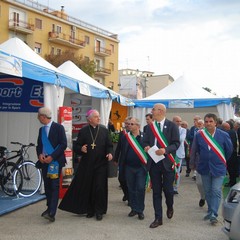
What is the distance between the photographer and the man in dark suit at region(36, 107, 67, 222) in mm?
5539

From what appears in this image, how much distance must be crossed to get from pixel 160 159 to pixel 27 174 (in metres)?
3.49

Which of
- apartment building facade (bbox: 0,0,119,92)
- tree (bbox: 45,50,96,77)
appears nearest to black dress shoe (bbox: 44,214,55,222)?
tree (bbox: 45,50,96,77)

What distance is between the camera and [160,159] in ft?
17.3

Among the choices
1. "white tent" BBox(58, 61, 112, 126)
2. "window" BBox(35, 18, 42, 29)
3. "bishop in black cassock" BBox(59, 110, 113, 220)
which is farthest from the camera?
"window" BBox(35, 18, 42, 29)

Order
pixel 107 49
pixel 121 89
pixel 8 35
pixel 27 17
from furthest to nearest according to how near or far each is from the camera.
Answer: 1. pixel 121 89
2. pixel 107 49
3. pixel 27 17
4. pixel 8 35

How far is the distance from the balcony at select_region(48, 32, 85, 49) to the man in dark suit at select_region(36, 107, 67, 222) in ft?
128

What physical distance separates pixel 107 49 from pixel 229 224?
1994 inches

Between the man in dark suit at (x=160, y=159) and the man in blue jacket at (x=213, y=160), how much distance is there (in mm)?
501

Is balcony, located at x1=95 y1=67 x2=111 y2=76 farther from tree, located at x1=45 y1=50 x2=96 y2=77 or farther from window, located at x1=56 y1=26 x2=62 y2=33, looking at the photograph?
tree, located at x1=45 y1=50 x2=96 y2=77

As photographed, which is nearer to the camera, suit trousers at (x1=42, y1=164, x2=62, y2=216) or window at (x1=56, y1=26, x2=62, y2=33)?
suit trousers at (x1=42, y1=164, x2=62, y2=216)

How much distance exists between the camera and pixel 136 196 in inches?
230

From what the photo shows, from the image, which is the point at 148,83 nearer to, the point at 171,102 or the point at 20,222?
the point at 171,102

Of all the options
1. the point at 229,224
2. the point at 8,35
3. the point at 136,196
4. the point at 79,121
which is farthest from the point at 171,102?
the point at 8,35

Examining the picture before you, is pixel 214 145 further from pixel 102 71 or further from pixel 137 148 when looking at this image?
pixel 102 71
